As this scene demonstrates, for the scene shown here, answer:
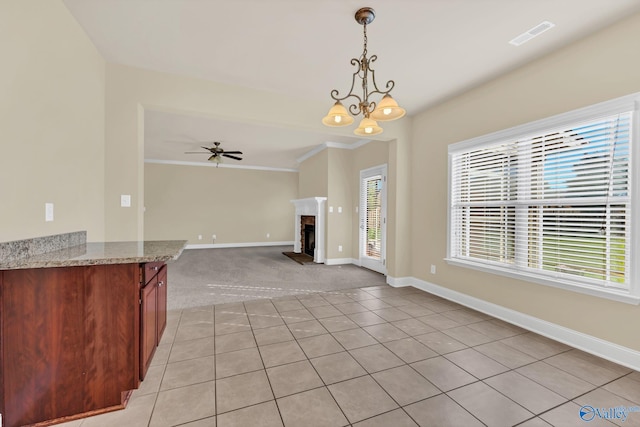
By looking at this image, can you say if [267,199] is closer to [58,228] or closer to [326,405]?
[58,228]

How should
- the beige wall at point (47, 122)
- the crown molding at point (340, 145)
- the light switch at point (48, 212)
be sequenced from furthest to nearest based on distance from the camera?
the crown molding at point (340, 145), the light switch at point (48, 212), the beige wall at point (47, 122)

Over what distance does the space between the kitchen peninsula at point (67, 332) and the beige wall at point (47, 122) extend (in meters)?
0.34

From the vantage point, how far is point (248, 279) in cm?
476

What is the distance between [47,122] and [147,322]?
1.54 m

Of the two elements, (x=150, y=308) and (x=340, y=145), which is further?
(x=340, y=145)

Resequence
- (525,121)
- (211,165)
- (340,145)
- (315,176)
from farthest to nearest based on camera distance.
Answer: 1. (211,165)
2. (315,176)
3. (340,145)
4. (525,121)

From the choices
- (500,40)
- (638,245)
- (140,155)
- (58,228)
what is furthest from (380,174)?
(58,228)

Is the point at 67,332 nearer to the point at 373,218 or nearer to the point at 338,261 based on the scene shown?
the point at 373,218

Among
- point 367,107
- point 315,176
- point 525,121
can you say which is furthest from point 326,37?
point 315,176

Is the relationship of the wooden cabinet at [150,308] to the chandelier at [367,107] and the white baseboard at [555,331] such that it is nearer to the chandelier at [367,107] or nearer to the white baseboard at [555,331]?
the chandelier at [367,107]

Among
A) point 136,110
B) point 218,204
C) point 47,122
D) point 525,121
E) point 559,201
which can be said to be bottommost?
point 559,201

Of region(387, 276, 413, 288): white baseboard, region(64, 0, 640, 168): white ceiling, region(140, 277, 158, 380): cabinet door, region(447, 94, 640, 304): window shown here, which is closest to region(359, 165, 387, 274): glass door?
region(387, 276, 413, 288): white baseboard

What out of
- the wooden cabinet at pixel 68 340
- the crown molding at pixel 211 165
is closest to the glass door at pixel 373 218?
the crown molding at pixel 211 165

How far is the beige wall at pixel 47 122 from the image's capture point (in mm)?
1511
